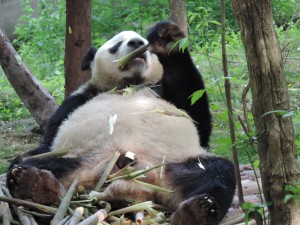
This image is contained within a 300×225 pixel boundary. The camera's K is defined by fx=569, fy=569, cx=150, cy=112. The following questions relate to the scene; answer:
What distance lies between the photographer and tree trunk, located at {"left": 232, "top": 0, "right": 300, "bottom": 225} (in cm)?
212

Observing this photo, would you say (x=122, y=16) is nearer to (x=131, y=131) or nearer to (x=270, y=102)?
(x=131, y=131)

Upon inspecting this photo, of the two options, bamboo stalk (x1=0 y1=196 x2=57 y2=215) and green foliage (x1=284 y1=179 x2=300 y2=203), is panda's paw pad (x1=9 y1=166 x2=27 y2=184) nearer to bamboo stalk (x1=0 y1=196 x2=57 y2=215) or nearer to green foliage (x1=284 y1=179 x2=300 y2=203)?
bamboo stalk (x1=0 y1=196 x2=57 y2=215)

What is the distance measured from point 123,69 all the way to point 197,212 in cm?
146

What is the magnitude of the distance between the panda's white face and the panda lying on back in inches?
0.6

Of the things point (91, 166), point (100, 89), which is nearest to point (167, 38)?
point (100, 89)

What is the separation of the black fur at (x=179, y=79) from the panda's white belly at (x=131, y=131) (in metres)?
0.27

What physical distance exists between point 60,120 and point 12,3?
1097 centimetres

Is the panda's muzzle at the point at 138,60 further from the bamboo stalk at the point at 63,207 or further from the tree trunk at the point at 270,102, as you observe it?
the tree trunk at the point at 270,102

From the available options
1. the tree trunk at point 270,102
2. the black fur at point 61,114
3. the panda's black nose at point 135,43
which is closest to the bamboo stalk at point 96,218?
the tree trunk at point 270,102

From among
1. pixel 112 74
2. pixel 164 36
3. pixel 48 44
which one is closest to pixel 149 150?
pixel 112 74

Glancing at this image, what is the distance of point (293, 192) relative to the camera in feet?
6.82

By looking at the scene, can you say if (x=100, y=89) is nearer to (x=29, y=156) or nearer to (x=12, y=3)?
(x=29, y=156)

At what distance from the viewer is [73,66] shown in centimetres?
518

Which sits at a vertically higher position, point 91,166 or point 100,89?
point 100,89
